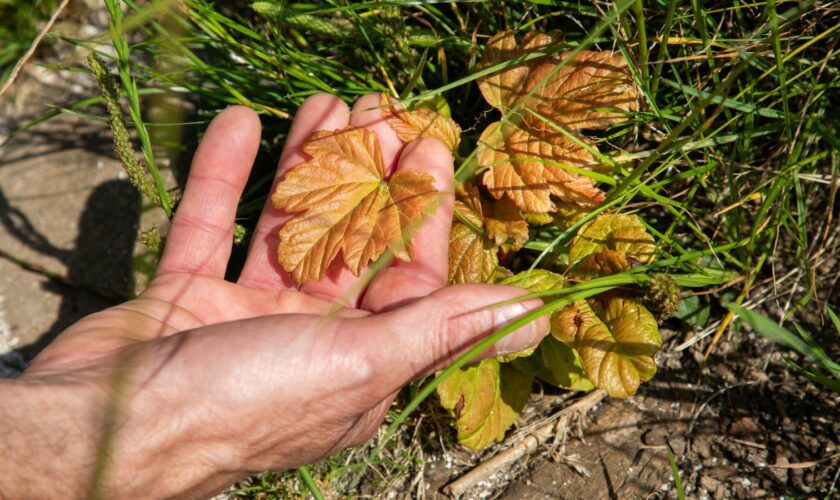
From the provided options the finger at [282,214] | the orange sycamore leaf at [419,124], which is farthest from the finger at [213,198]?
the orange sycamore leaf at [419,124]

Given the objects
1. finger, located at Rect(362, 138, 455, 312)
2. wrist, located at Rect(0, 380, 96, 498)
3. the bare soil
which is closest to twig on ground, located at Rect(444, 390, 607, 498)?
the bare soil

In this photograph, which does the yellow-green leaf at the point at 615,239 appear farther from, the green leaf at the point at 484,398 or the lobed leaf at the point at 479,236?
the green leaf at the point at 484,398

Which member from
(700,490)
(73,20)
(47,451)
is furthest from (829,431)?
(73,20)

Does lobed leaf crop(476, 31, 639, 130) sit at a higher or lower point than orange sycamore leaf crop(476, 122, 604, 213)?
higher

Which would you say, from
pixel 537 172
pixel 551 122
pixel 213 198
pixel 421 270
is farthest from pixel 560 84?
pixel 213 198

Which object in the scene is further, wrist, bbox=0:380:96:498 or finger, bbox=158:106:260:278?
finger, bbox=158:106:260:278

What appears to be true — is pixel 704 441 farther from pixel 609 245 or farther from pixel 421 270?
pixel 421 270

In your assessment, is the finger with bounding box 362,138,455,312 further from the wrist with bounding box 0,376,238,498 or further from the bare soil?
the bare soil
